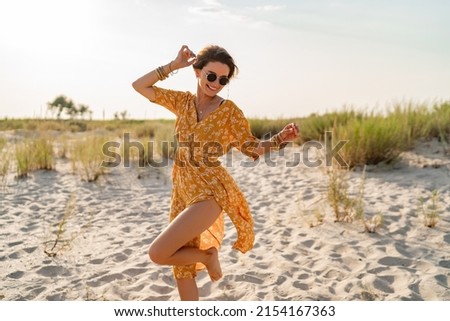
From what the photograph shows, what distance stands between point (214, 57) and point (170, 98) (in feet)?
1.40

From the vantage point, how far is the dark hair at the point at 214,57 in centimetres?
296

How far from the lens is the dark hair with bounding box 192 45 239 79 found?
296 cm

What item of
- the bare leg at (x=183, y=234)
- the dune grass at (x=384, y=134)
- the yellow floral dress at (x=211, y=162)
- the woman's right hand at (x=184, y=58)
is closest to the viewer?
the bare leg at (x=183, y=234)

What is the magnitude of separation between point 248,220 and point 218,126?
65 cm

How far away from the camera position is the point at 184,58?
122 inches

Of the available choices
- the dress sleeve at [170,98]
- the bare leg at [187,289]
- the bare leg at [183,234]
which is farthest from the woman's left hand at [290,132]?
the bare leg at [187,289]

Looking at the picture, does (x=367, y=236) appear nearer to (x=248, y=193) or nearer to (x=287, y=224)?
(x=287, y=224)

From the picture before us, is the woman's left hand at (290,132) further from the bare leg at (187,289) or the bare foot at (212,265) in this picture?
the bare leg at (187,289)

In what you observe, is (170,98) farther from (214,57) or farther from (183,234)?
(183,234)

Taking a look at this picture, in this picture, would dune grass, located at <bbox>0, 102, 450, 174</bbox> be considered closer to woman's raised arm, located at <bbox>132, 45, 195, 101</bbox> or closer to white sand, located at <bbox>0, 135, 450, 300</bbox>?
white sand, located at <bbox>0, 135, 450, 300</bbox>

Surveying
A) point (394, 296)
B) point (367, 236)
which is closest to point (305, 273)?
point (394, 296)

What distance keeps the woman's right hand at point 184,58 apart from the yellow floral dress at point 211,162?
0.24 meters

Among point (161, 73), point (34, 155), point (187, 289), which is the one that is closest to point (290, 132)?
point (161, 73)

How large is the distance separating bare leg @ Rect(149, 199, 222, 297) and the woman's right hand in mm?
962
